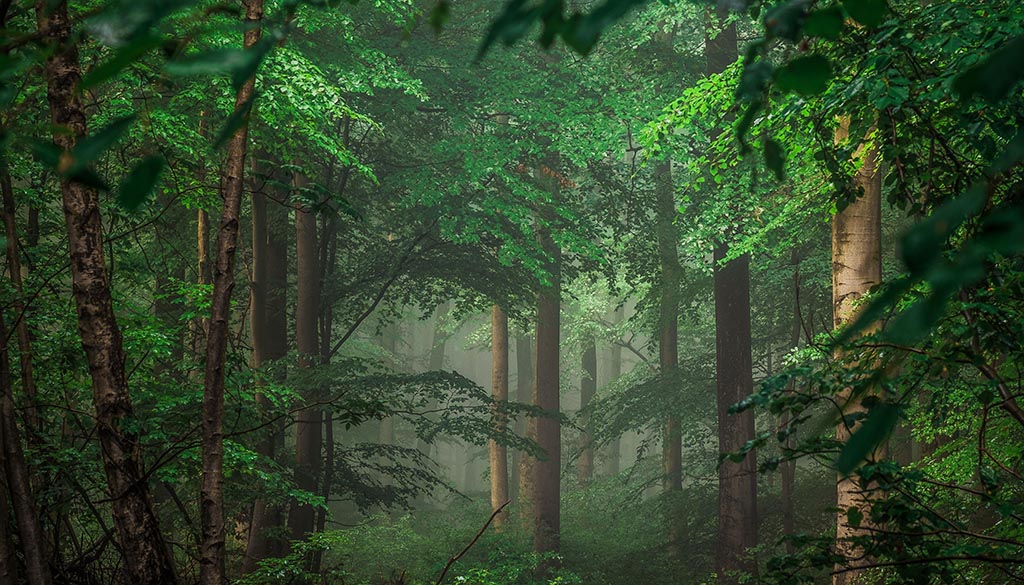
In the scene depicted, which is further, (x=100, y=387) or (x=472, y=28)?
(x=472, y=28)

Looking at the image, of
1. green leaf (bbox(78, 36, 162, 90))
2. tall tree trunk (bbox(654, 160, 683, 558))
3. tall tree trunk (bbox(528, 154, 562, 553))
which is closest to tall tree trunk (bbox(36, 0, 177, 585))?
green leaf (bbox(78, 36, 162, 90))

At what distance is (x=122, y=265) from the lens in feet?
26.4

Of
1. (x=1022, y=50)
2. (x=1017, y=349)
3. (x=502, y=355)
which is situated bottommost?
(x=1022, y=50)

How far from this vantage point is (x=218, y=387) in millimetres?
3863

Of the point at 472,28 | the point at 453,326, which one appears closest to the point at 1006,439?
the point at 472,28

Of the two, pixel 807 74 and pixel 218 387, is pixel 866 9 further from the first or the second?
pixel 218 387

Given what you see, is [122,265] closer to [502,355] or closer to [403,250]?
[403,250]

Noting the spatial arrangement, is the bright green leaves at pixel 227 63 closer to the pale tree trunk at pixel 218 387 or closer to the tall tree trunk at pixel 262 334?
the pale tree trunk at pixel 218 387

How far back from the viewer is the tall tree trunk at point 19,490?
3766 mm

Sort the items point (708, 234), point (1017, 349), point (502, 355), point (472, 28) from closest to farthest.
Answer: point (1017, 349) < point (708, 234) < point (472, 28) < point (502, 355)

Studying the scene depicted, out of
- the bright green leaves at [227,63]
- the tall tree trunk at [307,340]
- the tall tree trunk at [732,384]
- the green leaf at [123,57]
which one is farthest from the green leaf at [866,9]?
the tall tree trunk at [732,384]

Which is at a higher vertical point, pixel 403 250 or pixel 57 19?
pixel 403 250

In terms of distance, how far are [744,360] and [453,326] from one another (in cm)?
1576

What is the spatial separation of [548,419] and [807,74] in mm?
17129
